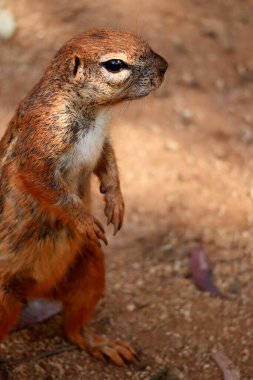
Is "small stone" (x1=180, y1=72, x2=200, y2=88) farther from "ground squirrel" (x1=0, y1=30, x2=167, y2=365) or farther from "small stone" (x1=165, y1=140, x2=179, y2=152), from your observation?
"ground squirrel" (x1=0, y1=30, x2=167, y2=365)

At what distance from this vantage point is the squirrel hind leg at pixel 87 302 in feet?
→ 13.6

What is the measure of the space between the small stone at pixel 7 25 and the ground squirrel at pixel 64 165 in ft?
9.74

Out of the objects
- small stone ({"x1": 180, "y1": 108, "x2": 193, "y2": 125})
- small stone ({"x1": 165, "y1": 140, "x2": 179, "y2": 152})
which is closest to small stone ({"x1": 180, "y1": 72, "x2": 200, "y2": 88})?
small stone ({"x1": 180, "y1": 108, "x2": 193, "y2": 125})

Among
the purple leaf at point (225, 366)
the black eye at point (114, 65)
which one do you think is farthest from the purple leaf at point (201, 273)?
the black eye at point (114, 65)

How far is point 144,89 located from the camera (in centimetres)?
360

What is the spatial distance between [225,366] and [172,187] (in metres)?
1.82

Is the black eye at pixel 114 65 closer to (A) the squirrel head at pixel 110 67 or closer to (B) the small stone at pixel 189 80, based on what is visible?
(A) the squirrel head at pixel 110 67

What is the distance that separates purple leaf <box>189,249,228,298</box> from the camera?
4867 millimetres

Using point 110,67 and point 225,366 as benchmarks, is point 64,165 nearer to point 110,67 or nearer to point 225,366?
point 110,67

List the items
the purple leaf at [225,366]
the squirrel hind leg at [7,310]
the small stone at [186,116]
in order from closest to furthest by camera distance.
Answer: the squirrel hind leg at [7,310], the purple leaf at [225,366], the small stone at [186,116]

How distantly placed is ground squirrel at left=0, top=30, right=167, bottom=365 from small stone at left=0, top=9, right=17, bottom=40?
2970 millimetres

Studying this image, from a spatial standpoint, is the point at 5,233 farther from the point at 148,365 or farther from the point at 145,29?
the point at 145,29

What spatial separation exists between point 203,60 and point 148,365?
3160 mm

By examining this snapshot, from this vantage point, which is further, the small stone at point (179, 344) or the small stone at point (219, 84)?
the small stone at point (219, 84)
